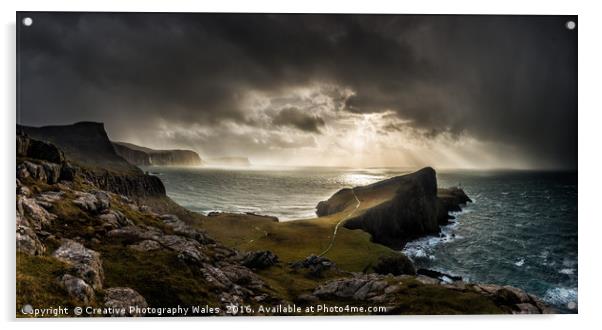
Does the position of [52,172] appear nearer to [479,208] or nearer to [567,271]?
[479,208]

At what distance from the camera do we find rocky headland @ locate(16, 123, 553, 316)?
29.5 ft

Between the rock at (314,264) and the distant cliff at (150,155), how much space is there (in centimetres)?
495

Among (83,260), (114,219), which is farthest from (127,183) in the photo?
(83,260)

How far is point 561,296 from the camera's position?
10266 mm

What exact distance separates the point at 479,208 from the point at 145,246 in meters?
11.4

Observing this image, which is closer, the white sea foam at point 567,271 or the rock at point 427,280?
the rock at point 427,280

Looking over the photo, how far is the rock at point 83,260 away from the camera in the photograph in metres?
8.43

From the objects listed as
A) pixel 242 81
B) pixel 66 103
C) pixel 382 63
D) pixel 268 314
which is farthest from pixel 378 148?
pixel 66 103

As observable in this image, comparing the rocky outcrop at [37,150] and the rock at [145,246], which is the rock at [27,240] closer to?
the rocky outcrop at [37,150]

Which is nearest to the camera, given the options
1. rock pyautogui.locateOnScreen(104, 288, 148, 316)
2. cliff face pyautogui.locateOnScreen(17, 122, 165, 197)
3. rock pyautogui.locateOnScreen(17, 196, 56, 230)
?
rock pyautogui.locateOnScreen(104, 288, 148, 316)

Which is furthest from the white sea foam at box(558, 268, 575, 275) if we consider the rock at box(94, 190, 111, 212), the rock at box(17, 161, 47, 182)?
the rock at box(17, 161, 47, 182)

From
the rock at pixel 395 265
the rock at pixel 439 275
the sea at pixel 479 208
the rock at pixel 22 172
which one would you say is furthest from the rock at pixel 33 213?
the rock at pixel 439 275

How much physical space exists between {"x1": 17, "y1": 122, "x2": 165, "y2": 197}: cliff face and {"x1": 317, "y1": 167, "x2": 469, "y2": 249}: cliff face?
6.36 meters

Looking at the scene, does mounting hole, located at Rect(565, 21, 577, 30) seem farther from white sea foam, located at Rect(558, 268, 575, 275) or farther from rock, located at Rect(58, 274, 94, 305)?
rock, located at Rect(58, 274, 94, 305)
